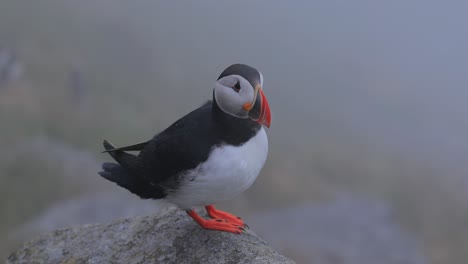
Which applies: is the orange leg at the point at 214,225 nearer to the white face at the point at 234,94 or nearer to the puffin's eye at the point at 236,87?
the white face at the point at 234,94

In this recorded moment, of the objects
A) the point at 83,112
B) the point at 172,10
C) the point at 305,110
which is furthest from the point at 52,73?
the point at 172,10

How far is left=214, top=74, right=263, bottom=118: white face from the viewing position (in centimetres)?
433

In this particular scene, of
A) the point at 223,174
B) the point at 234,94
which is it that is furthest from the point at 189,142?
the point at 234,94

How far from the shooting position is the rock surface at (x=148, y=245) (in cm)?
484

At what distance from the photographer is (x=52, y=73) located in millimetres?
28531

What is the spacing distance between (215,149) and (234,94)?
54 cm

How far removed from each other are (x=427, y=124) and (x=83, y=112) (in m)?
31.9

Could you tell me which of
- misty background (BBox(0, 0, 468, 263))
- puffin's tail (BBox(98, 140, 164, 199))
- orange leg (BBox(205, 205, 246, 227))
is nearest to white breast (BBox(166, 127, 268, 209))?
puffin's tail (BBox(98, 140, 164, 199))

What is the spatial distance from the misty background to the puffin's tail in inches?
367

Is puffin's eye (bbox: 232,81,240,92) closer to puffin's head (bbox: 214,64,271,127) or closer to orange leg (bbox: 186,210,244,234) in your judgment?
puffin's head (bbox: 214,64,271,127)

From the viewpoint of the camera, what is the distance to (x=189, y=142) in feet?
15.0

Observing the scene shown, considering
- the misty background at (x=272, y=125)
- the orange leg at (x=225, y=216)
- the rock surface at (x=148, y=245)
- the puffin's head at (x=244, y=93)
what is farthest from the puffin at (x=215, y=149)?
the misty background at (x=272, y=125)

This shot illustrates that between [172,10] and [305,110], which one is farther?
[172,10]

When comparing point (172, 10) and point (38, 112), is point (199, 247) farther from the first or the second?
point (172, 10)
